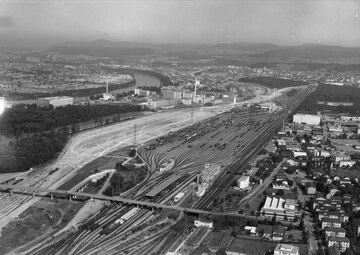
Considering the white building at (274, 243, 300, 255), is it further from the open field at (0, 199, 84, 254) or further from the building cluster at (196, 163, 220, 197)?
the open field at (0, 199, 84, 254)

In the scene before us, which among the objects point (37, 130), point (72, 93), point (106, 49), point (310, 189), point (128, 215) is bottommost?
point (72, 93)

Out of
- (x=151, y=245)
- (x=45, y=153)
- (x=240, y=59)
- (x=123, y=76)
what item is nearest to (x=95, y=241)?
(x=151, y=245)

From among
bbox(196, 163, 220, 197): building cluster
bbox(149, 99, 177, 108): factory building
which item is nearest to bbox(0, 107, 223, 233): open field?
bbox(149, 99, 177, 108): factory building

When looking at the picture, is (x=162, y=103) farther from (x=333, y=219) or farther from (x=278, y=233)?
(x=278, y=233)

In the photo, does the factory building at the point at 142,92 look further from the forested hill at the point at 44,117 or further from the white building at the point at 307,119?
the white building at the point at 307,119

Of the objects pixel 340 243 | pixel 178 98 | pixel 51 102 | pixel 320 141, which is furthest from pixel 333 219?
pixel 178 98
